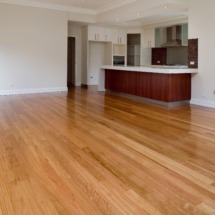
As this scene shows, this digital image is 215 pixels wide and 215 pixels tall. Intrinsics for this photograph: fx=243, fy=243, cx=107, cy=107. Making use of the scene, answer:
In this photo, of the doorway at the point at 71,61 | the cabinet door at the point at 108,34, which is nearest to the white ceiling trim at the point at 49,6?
the cabinet door at the point at 108,34

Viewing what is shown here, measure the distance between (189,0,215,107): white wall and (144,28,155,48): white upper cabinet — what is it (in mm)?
3996

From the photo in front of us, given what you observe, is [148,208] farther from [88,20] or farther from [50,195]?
[88,20]

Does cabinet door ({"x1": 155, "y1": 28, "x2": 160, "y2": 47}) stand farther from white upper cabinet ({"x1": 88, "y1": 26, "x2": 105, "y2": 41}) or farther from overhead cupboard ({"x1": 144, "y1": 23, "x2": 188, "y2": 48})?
white upper cabinet ({"x1": 88, "y1": 26, "x2": 105, "y2": 41})

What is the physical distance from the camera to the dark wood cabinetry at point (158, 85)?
5574 millimetres

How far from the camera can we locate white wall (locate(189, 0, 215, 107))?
532cm

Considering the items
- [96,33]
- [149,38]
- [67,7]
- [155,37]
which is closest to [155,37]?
[155,37]

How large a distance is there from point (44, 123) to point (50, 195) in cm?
225

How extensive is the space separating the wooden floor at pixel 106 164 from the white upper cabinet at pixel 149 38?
5.86 meters

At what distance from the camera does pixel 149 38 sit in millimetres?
9844

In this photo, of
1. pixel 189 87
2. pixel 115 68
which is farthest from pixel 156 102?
pixel 115 68

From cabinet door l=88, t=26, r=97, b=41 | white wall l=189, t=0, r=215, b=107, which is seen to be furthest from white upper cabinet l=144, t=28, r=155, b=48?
white wall l=189, t=0, r=215, b=107

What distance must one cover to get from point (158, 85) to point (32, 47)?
410 centimetres

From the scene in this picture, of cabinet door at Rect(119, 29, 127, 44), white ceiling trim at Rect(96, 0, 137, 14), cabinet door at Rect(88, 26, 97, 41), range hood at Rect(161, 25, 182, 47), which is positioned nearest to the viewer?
white ceiling trim at Rect(96, 0, 137, 14)

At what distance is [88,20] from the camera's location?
8.47 meters
